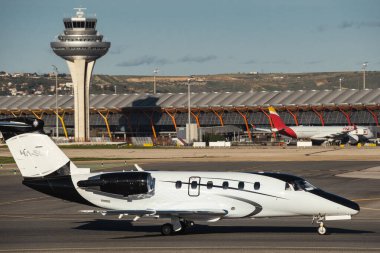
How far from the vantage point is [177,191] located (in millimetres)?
32500

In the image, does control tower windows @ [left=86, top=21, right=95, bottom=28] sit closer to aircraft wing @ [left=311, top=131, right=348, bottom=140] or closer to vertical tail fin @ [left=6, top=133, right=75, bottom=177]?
aircraft wing @ [left=311, top=131, right=348, bottom=140]

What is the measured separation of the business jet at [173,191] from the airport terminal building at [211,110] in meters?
130

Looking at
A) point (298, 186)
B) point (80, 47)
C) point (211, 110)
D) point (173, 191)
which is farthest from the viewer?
point (211, 110)

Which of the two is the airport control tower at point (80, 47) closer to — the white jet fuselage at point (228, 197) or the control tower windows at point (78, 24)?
the control tower windows at point (78, 24)

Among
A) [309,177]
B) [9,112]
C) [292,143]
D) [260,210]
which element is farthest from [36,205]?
[9,112]

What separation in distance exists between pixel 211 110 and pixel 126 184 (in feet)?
467

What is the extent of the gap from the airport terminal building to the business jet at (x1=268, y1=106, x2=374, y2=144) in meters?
16.9

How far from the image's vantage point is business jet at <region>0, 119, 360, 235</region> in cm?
3169

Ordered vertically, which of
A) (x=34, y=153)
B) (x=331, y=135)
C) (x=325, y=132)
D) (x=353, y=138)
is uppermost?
(x=34, y=153)

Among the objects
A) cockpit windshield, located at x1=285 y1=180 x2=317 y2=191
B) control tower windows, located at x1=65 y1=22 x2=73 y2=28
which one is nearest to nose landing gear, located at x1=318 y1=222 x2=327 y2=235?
cockpit windshield, located at x1=285 y1=180 x2=317 y2=191

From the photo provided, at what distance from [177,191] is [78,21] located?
127 meters

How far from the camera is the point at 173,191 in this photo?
3253 cm

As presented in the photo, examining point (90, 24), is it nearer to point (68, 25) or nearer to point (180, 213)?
point (68, 25)

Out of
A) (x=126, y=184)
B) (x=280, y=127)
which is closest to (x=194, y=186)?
(x=126, y=184)
